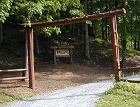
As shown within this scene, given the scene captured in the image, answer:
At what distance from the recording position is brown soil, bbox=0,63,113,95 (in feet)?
47.7

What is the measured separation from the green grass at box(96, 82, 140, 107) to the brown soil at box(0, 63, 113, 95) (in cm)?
382

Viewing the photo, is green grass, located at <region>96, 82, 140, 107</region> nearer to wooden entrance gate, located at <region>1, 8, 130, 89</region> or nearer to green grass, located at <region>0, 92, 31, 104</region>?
wooden entrance gate, located at <region>1, 8, 130, 89</region>

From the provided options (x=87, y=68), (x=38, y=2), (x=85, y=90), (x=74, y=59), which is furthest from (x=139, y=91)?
(x=74, y=59)

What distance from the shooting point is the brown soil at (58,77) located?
14.5m

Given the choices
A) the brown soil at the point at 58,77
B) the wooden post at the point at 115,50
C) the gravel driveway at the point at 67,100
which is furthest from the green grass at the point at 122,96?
the brown soil at the point at 58,77

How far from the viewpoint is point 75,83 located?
16.8 meters

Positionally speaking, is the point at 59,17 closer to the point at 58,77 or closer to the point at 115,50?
the point at 58,77

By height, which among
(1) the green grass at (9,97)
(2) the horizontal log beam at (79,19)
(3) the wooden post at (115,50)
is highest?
(2) the horizontal log beam at (79,19)

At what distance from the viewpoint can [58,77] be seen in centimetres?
1836

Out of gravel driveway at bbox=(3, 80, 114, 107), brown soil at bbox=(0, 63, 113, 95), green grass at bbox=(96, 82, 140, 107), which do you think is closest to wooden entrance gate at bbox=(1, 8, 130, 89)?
brown soil at bbox=(0, 63, 113, 95)

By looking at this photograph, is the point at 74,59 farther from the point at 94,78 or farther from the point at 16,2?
the point at 16,2

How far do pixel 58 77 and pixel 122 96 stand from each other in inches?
293

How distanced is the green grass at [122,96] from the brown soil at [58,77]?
3824 millimetres

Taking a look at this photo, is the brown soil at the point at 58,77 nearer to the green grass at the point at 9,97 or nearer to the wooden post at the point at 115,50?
the green grass at the point at 9,97
